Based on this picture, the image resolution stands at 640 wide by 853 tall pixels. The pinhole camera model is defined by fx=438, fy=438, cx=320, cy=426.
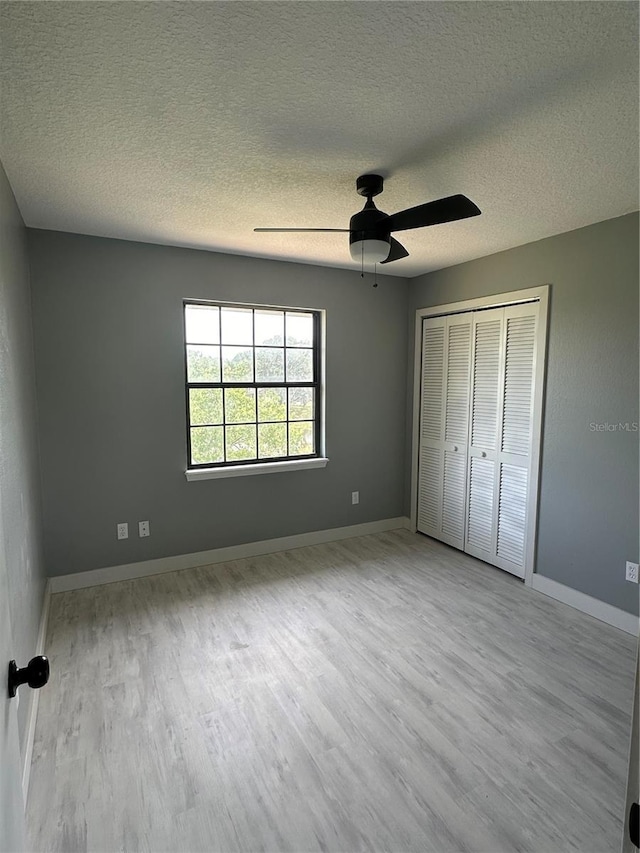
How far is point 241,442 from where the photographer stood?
3691 mm

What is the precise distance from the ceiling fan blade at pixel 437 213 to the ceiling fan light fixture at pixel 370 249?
0.31 ft

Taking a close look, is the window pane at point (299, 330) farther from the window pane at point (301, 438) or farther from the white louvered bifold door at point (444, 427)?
the white louvered bifold door at point (444, 427)

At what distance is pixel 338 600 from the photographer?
3.02 meters

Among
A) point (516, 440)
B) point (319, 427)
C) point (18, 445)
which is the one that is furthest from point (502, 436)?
point (18, 445)

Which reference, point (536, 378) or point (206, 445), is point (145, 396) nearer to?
point (206, 445)

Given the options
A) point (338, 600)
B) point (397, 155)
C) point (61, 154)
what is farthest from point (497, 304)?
point (61, 154)

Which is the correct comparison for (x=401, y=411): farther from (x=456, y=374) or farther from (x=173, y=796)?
(x=173, y=796)

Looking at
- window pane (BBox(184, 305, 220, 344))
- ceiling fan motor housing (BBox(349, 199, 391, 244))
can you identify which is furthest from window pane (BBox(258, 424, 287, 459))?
ceiling fan motor housing (BBox(349, 199, 391, 244))

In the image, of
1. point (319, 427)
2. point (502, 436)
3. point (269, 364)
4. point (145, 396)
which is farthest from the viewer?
point (319, 427)

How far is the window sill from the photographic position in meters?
3.46

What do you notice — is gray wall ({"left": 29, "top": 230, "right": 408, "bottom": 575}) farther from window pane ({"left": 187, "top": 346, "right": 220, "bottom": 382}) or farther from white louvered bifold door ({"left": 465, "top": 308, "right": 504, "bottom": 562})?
white louvered bifold door ({"left": 465, "top": 308, "right": 504, "bottom": 562})

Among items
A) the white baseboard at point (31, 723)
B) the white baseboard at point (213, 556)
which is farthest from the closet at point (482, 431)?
the white baseboard at point (31, 723)

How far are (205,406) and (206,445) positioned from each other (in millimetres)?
317

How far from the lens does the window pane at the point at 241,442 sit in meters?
3.65
